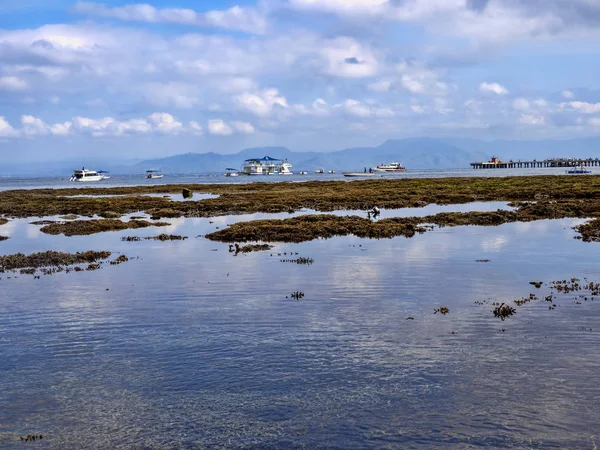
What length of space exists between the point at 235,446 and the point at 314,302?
1092 centimetres

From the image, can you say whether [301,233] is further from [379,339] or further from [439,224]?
[379,339]

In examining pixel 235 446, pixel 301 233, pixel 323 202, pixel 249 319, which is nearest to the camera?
pixel 235 446

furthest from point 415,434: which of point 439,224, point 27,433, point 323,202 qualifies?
point 323,202

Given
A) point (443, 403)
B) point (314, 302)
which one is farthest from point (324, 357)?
point (314, 302)

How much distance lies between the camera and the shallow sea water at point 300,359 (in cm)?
1150

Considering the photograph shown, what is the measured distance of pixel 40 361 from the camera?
1575cm

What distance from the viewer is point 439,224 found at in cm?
4703

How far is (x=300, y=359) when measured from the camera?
50.3 ft

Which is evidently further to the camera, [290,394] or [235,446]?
[290,394]

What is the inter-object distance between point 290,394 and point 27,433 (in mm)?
5297

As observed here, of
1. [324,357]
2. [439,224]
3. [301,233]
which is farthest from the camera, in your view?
[439,224]

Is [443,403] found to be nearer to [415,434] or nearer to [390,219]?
[415,434]

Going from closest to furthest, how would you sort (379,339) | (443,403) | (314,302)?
(443,403), (379,339), (314,302)

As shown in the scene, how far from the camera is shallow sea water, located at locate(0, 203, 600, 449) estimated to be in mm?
11500
